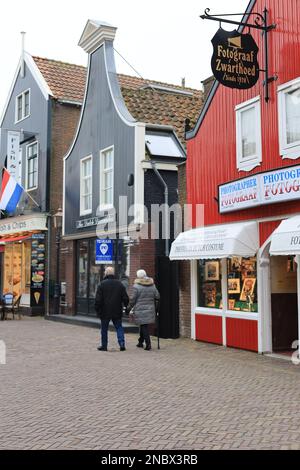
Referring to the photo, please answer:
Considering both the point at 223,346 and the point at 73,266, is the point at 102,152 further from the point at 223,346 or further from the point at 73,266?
the point at 223,346

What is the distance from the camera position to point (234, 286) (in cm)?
1268

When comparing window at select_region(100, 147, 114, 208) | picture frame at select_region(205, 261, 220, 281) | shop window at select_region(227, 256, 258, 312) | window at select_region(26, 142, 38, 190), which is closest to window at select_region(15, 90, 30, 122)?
window at select_region(26, 142, 38, 190)

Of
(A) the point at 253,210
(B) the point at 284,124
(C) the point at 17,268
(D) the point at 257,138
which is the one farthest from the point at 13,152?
(B) the point at 284,124

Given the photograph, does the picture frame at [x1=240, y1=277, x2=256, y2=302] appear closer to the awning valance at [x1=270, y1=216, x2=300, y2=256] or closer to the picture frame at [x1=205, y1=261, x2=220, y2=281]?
the picture frame at [x1=205, y1=261, x2=220, y2=281]

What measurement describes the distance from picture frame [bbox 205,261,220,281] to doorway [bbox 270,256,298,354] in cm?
167

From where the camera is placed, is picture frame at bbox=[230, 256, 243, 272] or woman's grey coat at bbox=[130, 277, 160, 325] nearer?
woman's grey coat at bbox=[130, 277, 160, 325]

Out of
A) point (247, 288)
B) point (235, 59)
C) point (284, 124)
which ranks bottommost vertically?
point (247, 288)

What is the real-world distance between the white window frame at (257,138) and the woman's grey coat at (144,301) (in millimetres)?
3286

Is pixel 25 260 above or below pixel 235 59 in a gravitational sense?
below

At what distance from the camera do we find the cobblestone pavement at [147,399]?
595 cm

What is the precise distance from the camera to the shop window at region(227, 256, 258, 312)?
12070 millimetres

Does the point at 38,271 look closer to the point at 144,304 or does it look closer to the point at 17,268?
the point at 17,268

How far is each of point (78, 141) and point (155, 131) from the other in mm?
3939

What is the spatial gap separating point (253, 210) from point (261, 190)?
68 centimetres
